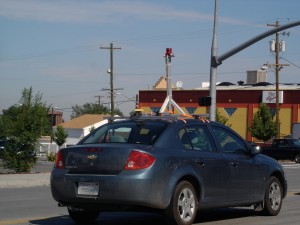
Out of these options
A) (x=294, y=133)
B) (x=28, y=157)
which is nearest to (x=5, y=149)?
(x=28, y=157)

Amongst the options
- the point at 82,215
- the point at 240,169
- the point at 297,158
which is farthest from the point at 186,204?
the point at 297,158

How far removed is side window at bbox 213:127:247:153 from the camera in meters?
10.7

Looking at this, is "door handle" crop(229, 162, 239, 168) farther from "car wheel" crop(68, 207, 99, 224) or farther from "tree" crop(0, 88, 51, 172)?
"tree" crop(0, 88, 51, 172)

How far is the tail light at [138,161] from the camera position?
899 cm

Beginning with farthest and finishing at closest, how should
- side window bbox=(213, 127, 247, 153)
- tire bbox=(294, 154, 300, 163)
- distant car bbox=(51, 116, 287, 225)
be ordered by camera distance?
tire bbox=(294, 154, 300, 163) → side window bbox=(213, 127, 247, 153) → distant car bbox=(51, 116, 287, 225)

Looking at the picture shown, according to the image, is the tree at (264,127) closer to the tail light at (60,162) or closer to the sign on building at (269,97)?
the sign on building at (269,97)

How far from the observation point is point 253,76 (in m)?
77.6

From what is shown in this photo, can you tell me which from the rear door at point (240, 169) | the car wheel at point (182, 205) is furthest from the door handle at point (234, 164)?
the car wheel at point (182, 205)

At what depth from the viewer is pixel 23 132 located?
24.0 metres

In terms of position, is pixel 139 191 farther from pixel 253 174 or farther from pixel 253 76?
pixel 253 76

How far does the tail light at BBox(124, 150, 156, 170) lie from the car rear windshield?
1.45 feet

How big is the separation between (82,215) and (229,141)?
270 centimetres

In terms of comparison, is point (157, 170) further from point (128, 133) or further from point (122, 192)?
point (128, 133)

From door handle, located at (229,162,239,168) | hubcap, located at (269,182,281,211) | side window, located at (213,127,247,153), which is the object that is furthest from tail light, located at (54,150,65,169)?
hubcap, located at (269,182,281,211)
